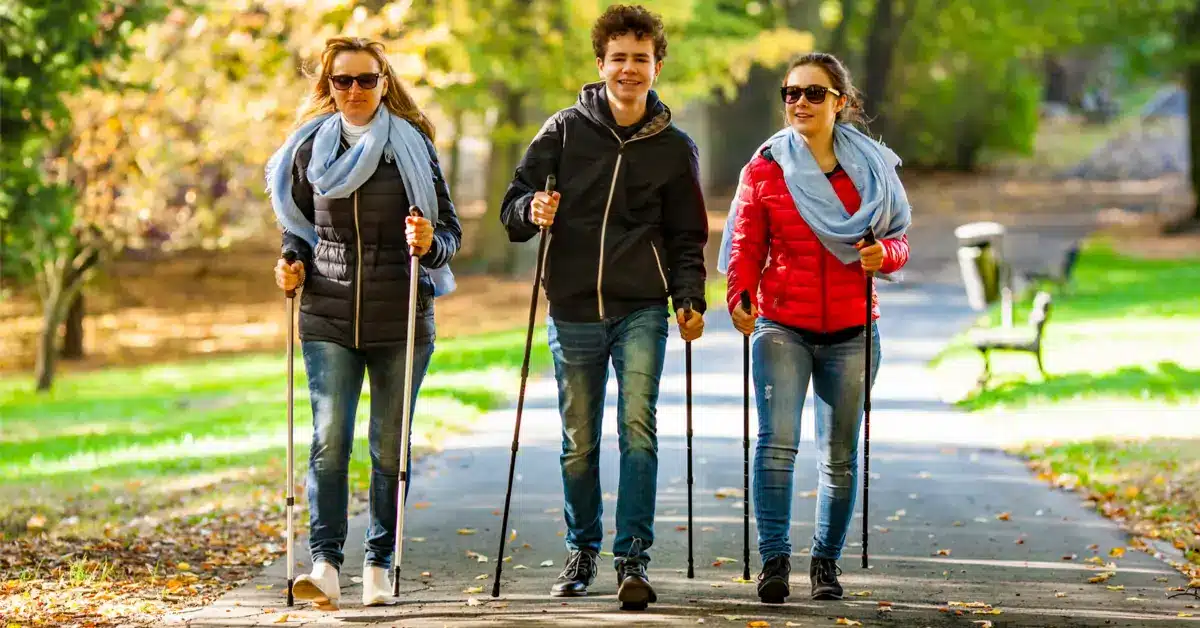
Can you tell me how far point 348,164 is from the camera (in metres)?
6.65

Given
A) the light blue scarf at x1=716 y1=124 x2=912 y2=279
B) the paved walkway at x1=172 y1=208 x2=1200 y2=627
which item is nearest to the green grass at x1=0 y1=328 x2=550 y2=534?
the paved walkway at x1=172 y1=208 x2=1200 y2=627

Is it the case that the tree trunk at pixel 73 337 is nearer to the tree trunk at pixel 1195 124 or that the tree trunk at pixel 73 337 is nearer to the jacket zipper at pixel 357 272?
the jacket zipper at pixel 357 272

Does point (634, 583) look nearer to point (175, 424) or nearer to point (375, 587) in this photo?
point (375, 587)

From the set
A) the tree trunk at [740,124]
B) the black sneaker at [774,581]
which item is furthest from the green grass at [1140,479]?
the tree trunk at [740,124]

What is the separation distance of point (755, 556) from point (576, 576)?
4.38ft

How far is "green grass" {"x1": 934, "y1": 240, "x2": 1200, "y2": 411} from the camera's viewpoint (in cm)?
1447

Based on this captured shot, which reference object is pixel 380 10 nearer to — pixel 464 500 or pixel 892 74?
pixel 464 500

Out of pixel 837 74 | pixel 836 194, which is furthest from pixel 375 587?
pixel 837 74

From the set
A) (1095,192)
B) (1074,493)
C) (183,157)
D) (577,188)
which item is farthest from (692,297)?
(1095,192)

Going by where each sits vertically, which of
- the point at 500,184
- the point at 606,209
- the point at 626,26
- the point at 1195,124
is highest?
the point at 1195,124

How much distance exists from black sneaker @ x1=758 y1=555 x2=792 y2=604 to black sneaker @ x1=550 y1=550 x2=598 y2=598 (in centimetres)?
66

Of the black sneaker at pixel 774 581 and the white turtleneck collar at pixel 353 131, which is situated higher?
the white turtleneck collar at pixel 353 131

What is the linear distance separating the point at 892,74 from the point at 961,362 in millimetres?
33458

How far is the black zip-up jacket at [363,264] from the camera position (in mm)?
6723
